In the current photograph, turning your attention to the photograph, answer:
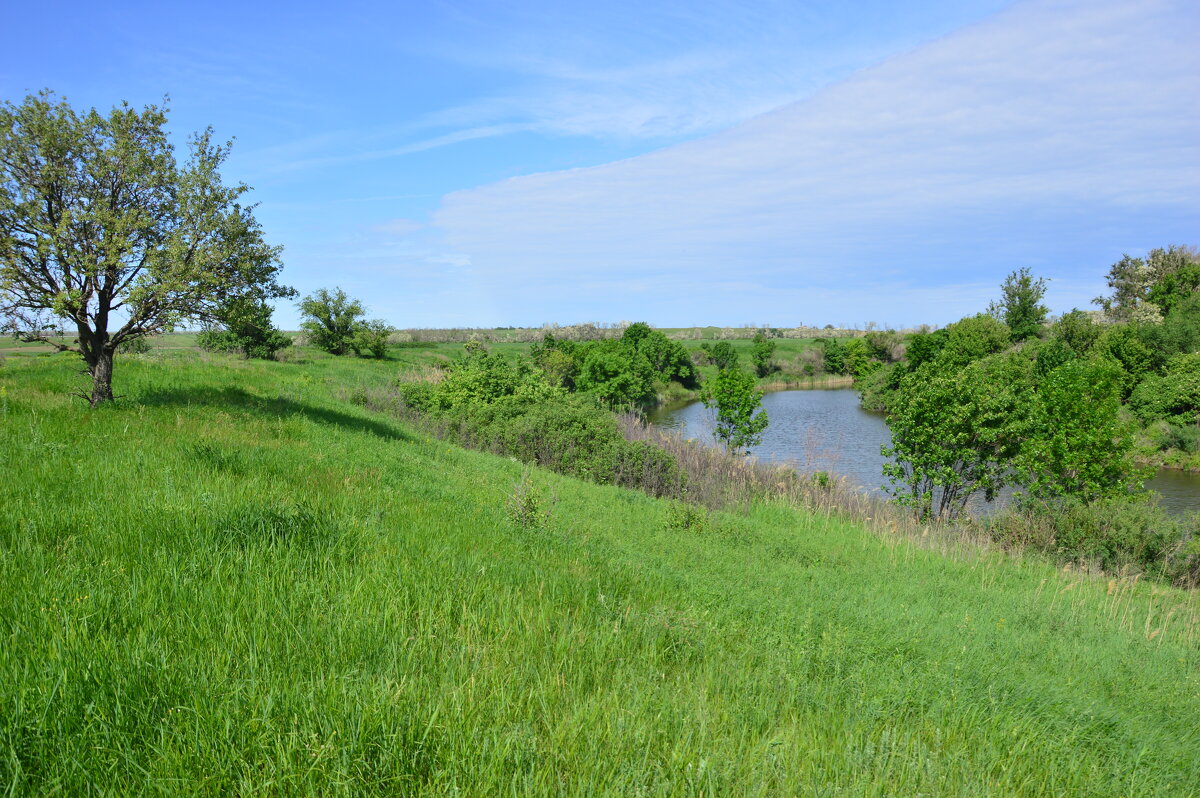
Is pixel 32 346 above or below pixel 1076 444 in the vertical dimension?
above

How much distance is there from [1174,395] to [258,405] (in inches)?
2145

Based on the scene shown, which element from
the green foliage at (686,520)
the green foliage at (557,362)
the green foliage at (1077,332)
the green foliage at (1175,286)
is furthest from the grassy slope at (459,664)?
the green foliage at (1175,286)

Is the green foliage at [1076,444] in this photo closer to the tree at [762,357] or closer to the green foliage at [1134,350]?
the green foliage at [1134,350]

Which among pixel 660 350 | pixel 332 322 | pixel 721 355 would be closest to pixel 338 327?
pixel 332 322

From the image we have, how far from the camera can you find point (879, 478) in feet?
100.0

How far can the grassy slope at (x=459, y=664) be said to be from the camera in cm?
249

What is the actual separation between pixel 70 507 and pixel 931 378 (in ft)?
76.8

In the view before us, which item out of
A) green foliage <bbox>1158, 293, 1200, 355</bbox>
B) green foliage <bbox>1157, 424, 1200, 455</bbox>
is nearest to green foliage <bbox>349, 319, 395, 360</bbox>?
green foliage <bbox>1157, 424, 1200, 455</bbox>

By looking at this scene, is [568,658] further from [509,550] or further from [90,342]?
[90,342]

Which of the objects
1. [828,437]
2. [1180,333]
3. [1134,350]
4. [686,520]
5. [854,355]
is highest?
[1180,333]

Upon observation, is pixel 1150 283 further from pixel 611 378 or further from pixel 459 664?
pixel 459 664

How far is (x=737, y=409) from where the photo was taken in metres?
31.6

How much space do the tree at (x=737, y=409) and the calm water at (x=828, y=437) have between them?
66.5 inches

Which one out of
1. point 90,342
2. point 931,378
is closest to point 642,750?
point 90,342
